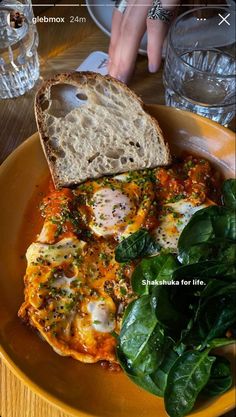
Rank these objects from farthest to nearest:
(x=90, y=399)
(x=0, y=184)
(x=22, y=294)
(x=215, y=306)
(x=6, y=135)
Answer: (x=6, y=135) < (x=0, y=184) < (x=22, y=294) < (x=90, y=399) < (x=215, y=306)

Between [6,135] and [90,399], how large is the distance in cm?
122

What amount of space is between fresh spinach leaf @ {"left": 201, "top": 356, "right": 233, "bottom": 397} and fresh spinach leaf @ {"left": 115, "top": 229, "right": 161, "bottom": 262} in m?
0.41

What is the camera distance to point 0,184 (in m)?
1.79

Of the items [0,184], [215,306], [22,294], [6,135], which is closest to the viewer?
[215,306]

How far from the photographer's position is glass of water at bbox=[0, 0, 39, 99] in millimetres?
2148

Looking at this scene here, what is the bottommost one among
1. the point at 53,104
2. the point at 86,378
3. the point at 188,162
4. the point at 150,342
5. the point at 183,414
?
the point at 86,378

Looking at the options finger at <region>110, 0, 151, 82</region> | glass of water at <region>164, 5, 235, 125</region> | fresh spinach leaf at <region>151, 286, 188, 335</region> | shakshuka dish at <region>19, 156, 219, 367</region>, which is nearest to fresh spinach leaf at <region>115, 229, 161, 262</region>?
shakshuka dish at <region>19, 156, 219, 367</region>

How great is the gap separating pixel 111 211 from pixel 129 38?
2.93ft

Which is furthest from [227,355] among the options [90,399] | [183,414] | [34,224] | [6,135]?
[6,135]

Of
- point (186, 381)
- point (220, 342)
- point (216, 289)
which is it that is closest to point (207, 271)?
point (216, 289)

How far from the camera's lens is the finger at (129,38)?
7.09 feet

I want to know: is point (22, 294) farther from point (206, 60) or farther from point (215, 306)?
point (206, 60)

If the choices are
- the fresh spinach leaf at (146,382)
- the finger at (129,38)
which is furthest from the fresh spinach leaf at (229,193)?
the finger at (129,38)

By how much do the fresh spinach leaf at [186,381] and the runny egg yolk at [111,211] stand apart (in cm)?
55
